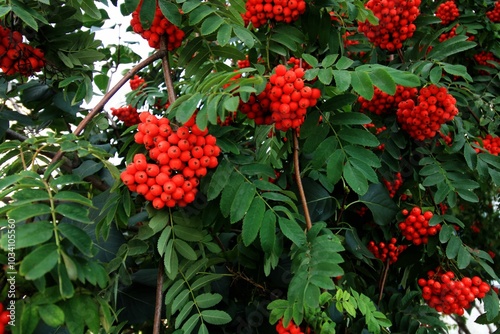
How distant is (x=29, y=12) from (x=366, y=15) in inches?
50.1

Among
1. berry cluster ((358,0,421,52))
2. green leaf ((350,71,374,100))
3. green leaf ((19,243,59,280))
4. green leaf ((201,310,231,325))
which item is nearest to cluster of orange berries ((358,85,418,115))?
berry cluster ((358,0,421,52))

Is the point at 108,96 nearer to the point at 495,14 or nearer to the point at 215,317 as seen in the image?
the point at 215,317

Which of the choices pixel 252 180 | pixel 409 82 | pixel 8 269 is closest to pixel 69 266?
pixel 8 269

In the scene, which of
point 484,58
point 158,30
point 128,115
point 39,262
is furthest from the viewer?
point 484,58

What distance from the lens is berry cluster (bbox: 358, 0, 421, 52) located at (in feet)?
6.58

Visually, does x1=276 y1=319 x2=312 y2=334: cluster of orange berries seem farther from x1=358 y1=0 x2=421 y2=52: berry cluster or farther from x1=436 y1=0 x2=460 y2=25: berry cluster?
x1=436 y1=0 x2=460 y2=25: berry cluster

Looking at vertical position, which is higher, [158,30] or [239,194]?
[158,30]

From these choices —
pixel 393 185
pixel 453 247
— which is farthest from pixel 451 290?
pixel 393 185

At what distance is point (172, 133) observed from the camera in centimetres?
141

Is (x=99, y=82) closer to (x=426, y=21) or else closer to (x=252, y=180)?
(x=252, y=180)

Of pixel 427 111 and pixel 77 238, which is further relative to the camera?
pixel 427 111

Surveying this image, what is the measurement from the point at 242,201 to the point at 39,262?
0.61 m

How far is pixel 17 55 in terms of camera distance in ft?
5.82

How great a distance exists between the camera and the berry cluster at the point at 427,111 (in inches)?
74.3
